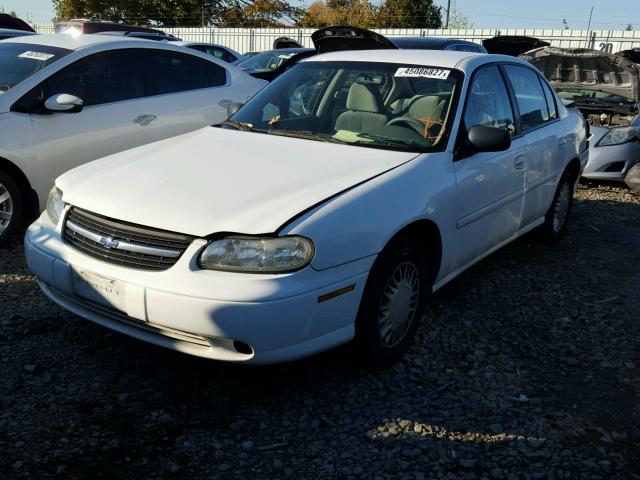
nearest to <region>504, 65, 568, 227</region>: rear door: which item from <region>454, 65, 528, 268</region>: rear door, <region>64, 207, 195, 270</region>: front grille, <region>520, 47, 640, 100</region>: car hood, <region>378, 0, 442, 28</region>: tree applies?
<region>454, 65, 528, 268</region>: rear door

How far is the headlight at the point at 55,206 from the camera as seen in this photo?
3453 mm

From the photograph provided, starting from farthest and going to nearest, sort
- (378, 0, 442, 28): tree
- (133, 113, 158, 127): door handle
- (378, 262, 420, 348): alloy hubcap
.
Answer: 1. (378, 0, 442, 28): tree
2. (133, 113, 158, 127): door handle
3. (378, 262, 420, 348): alloy hubcap

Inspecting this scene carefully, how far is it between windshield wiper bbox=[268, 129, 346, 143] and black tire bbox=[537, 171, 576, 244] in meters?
2.46

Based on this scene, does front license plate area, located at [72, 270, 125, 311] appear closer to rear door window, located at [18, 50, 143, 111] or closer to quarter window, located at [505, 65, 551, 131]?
rear door window, located at [18, 50, 143, 111]

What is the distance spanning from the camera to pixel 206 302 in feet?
→ 8.93

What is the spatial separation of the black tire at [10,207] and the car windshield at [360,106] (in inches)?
69.7

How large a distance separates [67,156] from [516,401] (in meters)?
3.77

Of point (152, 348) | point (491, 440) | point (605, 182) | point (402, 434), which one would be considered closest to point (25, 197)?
point (152, 348)

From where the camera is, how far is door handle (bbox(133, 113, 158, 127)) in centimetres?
556

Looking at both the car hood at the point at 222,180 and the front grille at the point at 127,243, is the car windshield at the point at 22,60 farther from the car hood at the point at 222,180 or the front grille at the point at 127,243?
the front grille at the point at 127,243

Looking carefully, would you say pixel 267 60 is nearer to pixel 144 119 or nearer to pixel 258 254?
pixel 144 119

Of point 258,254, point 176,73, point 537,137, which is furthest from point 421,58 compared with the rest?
point 176,73

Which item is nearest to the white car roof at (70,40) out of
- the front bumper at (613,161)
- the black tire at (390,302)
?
the black tire at (390,302)

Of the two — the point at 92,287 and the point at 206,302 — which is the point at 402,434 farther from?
the point at 92,287
